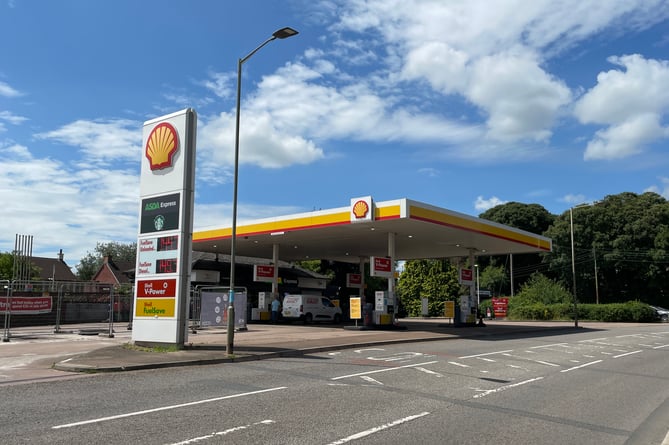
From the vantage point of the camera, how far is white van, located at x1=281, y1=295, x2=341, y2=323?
108 feet

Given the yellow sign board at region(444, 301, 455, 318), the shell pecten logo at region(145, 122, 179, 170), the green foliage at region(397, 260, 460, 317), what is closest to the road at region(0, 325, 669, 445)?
the shell pecten logo at region(145, 122, 179, 170)

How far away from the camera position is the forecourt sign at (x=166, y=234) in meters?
16.5

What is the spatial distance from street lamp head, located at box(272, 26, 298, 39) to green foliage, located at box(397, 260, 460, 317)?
47205mm

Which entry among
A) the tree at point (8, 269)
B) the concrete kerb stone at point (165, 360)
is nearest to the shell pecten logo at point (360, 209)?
the concrete kerb stone at point (165, 360)

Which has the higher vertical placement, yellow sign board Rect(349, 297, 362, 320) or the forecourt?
the forecourt

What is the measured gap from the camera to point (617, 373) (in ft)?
44.3

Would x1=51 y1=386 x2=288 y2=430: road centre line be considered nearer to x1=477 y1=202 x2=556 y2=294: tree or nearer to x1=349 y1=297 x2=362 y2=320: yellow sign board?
x1=349 y1=297 x2=362 y2=320: yellow sign board

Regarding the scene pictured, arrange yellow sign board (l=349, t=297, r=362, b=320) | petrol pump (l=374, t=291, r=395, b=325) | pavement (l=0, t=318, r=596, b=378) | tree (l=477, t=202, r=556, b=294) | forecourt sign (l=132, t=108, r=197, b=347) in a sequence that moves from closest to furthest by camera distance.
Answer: pavement (l=0, t=318, r=596, b=378)
forecourt sign (l=132, t=108, r=197, b=347)
yellow sign board (l=349, t=297, r=362, b=320)
petrol pump (l=374, t=291, r=395, b=325)
tree (l=477, t=202, r=556, b=294)

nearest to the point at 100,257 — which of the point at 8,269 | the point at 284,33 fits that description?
the point at 8,269

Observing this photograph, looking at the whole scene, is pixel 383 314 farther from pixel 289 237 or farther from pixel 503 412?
pixel 503 412

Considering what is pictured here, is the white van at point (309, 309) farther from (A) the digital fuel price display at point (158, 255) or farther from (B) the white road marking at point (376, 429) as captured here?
(B) the white road marking at point (376, 429)

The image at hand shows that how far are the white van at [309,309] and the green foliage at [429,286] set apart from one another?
25602 millimetres

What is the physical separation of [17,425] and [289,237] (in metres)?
25.3

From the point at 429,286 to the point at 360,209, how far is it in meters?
37.6
